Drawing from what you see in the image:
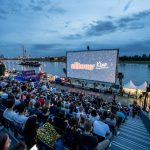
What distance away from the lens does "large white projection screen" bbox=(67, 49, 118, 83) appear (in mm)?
27438

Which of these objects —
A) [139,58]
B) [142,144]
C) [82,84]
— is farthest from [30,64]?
[142,144]

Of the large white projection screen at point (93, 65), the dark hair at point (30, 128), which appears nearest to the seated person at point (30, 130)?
the dark hair at point (30, 128)

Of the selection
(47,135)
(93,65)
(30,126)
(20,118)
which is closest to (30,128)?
(30,126)

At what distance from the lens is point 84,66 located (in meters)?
31.8

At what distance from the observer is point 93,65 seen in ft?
98.8

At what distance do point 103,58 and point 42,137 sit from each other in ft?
78.1

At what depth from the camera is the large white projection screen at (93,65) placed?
90.0 ft

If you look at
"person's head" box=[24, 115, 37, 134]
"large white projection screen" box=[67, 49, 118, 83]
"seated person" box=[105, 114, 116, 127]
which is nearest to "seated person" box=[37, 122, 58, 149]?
"person's head" box=[24, 115, 37, 134]

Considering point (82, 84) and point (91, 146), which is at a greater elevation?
point (91, 146)

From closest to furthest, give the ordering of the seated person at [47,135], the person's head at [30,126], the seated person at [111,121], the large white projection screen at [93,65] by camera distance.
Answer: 1. the seated person at [47,135]
2. the person's head at [30,126]
3. the seated person at [111,121]
4. the large white projection screen at [93,65]

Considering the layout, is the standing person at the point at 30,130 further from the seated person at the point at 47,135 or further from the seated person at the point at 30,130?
the seated person at the point at 47,135

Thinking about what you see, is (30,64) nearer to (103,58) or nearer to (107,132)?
(103,58)

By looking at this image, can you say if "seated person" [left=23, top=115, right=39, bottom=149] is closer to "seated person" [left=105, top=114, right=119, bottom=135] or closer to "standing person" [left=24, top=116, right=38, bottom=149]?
"standing person" [left=24, top=116, right=38, bottom=149]

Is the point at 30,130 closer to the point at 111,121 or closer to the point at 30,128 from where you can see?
the point at 30,128
